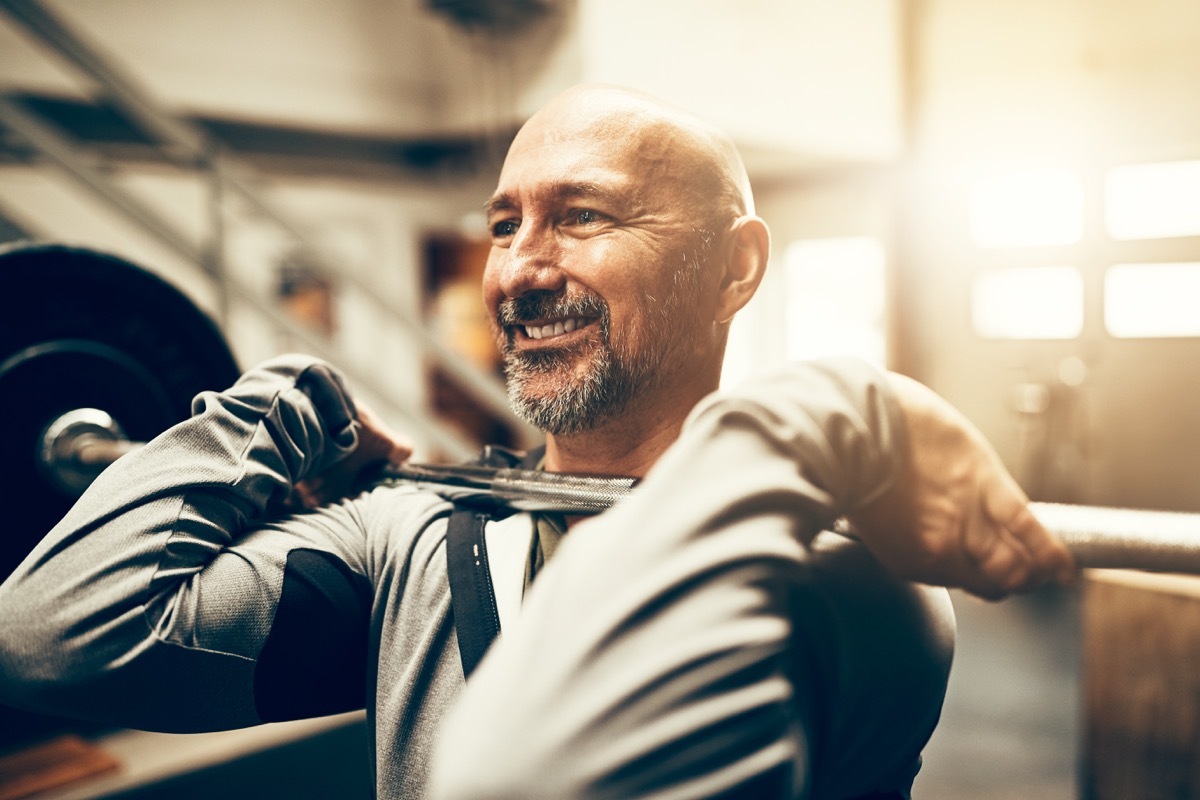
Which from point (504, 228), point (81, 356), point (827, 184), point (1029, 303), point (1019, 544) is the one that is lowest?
point (1029, 303)

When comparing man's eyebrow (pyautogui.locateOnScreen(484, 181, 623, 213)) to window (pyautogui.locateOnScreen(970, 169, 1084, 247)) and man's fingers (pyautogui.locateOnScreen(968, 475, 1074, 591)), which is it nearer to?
man's fingers (pyautogui.locateOnScreen(968, 475, 1074, 591))

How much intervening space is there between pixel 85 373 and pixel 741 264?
88 cm

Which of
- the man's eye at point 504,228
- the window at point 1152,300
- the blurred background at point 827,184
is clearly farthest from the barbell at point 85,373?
the window at point 1152,300

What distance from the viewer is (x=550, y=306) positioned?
1039mm

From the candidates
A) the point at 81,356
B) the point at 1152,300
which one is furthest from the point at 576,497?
the point at 1152,300

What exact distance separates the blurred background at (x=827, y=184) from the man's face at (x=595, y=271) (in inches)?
79.4

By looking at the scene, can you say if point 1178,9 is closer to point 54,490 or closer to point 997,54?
point 997,54

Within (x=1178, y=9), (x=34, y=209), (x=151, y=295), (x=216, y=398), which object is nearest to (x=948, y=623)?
(x=216, y=398)

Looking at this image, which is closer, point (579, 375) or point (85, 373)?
point (579, 375)

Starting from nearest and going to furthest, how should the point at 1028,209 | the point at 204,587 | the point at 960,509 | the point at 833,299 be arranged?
1. the point at 960,509
2. the point at 204,587
3. the point at 1028,209
4. the point at 833,299

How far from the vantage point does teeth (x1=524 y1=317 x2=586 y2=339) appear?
105 cm

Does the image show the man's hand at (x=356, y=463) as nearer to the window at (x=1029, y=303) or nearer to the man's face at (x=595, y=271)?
the man's face at (x=595, y=271)

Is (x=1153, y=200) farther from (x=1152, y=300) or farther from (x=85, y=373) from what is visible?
(x=85, y=373)

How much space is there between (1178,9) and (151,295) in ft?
19.0
